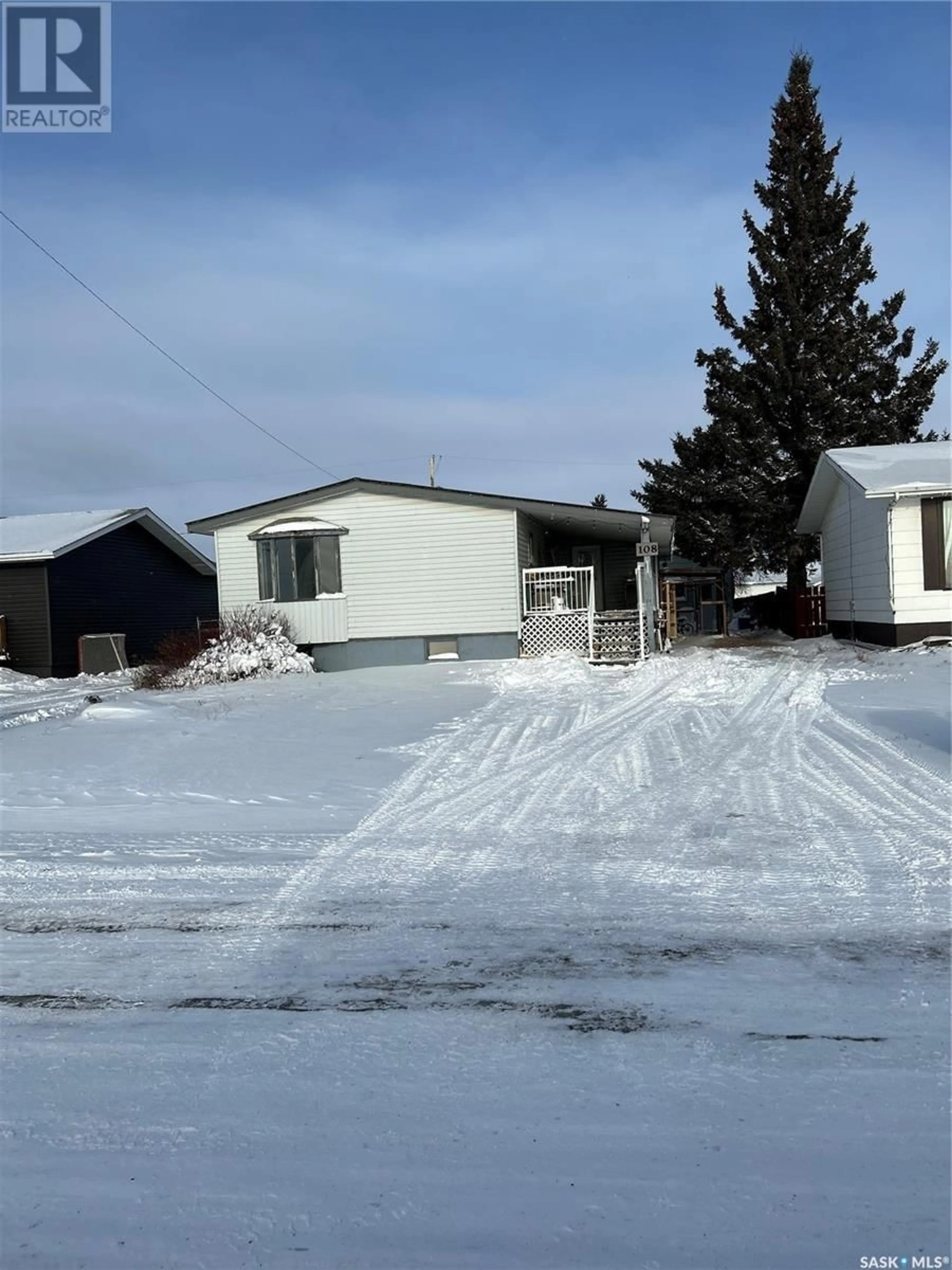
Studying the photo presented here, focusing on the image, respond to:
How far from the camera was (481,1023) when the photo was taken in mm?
3693

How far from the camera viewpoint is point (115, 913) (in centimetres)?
521

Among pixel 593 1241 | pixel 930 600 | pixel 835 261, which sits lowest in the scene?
pixel 593 1241

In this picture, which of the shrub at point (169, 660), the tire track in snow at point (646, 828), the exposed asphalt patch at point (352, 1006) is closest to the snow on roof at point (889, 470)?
the tire track in snow at point (646, 828)

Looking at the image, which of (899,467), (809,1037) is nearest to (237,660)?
(899,467)

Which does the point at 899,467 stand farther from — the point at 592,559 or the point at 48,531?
the point at 48,531

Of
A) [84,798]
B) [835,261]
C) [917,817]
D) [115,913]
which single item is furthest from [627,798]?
[835,261]

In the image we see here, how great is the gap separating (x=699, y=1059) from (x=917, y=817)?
400cm

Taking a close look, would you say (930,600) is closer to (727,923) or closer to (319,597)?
(319,597)

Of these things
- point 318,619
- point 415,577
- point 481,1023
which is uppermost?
point 415,577

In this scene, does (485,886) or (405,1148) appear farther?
(485,886)

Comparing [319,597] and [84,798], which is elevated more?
[319,597]

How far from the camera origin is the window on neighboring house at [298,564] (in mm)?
20016

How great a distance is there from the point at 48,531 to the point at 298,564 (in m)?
10.8

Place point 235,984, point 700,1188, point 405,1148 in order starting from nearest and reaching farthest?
point 700,1188, point 405,1148, point 235,984
